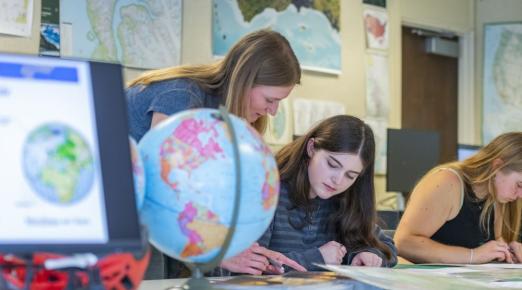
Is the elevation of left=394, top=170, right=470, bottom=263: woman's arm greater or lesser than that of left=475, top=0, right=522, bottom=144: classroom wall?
lesser

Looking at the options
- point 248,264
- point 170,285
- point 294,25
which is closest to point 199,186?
point 170,285

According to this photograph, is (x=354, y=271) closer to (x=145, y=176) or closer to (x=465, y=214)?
(x=145, y=176)

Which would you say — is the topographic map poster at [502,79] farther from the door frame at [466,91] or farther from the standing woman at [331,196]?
the standing woman at [331,196]

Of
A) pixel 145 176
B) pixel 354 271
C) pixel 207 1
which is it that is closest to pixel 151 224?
pixel 145 176

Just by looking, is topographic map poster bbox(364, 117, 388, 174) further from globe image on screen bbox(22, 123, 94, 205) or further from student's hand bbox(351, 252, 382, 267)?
globe image on screen bbox(22, 123, 94, 205)

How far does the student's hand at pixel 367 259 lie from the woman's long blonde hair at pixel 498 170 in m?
0.69

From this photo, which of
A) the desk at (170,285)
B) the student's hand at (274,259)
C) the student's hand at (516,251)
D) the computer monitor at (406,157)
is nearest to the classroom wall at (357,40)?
the computer monitor at (406,157)

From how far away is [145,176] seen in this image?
0.93 m

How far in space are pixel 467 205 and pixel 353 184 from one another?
0.59 metres

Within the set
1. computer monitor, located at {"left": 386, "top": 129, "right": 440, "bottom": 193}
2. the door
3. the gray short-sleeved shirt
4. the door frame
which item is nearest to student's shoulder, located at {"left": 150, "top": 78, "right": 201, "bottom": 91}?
the gray short-sleeved shirt

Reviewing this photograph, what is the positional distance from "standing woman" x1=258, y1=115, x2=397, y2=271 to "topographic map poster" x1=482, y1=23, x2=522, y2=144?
13.1 ft

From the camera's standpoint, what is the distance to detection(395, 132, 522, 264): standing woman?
7.58ft

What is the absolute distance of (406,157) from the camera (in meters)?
4.38

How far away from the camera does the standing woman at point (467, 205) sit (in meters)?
2.31
